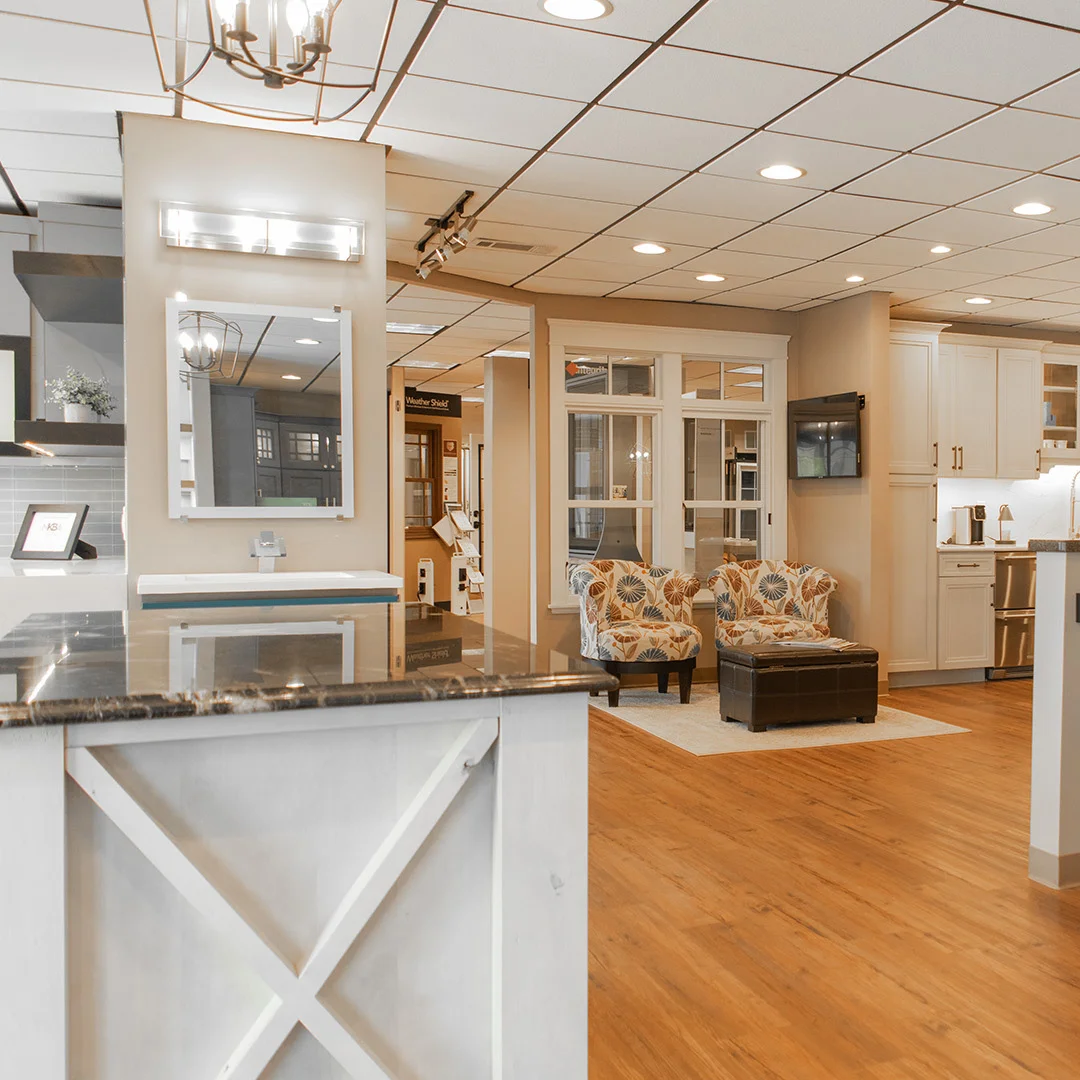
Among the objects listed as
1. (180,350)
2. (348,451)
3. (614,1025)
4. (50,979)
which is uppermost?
(180,350)

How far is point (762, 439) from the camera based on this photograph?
24.5ft

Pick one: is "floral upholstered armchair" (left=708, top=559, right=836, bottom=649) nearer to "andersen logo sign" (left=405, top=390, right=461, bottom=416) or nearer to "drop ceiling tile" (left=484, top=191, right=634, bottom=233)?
"drop ceiling tile" (left=484, top=191, right=634, bottom=233)

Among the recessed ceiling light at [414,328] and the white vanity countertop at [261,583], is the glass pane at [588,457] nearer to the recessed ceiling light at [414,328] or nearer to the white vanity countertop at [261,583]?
the recessed ceiling light at [414,328]

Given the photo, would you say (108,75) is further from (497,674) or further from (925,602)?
(925,602)

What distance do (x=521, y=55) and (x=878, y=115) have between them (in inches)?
55.2

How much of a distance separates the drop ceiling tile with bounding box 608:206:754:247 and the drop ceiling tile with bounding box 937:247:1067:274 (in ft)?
4.77

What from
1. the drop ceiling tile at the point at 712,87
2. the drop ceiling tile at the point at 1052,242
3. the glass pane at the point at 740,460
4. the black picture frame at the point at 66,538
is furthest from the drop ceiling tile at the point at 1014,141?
the black picture frame at the point at 66,538

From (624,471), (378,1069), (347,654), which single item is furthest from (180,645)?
(624,471)

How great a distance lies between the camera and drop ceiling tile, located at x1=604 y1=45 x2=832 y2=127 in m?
3.22

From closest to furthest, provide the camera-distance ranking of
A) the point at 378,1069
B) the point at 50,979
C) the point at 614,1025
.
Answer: the point at 50,979
the point at 378,1069
the point at 614,1025

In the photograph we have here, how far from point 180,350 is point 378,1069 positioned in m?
2.92

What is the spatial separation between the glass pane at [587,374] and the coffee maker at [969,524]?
2999mm

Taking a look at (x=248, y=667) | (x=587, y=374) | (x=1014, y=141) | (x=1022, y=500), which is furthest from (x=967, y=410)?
(x=248, y=667)

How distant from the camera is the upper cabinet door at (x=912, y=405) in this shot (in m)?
7.04
